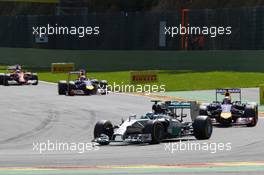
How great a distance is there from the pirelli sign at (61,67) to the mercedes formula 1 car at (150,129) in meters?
27.4

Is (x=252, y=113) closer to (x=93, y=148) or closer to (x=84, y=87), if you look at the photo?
(x=93, y=148)

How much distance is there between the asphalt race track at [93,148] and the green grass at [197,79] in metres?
8.46

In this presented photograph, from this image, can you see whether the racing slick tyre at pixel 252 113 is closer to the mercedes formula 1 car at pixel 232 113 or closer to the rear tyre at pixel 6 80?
the mercedes formula 1 car at pixel 232 113

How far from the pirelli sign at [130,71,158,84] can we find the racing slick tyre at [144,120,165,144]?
Answer: 687 inches

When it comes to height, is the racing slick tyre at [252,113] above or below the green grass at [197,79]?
below

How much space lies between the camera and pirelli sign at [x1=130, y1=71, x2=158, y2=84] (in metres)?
37.9

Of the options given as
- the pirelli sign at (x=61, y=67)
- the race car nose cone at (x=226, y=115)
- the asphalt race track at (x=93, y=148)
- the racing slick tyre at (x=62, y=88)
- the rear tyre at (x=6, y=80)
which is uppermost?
the pirelli sign at (x=61, y=67)

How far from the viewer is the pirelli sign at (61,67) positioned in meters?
48.8

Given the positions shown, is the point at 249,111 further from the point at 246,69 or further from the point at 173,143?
the point at 246,69

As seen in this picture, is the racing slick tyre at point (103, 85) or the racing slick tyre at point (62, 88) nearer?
the racing slick tyre at point (103, 85)

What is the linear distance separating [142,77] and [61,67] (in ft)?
41.6

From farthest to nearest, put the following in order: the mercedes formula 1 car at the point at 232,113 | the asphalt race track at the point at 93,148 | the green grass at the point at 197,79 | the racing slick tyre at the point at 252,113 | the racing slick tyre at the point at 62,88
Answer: the green grass at the point at 197,79
the racing slick tyre at the point at 62,88
the mercedes formula 1 car at the point at 232,113
the racing slick tyre at the point at 252,113
the asphalt race track at the point at 93,148

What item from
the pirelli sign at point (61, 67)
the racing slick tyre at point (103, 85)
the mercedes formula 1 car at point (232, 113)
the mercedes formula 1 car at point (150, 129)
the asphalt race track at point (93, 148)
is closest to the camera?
the asphalt race track at point (93, 148)

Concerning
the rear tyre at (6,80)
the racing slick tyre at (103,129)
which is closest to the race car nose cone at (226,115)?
the racing slick tyre at (103,129)
